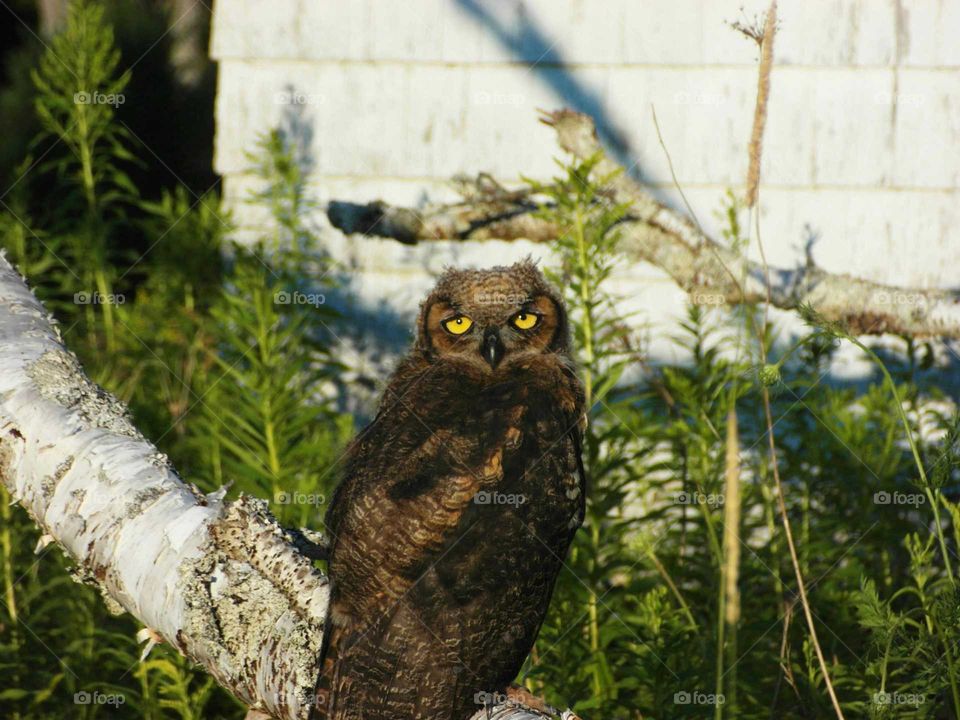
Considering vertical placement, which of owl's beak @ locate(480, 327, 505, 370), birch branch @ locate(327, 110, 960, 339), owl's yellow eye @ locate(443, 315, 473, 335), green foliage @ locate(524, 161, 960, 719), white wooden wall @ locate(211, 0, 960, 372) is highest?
white wooden wall @ locate(211, 0, 960, 372)

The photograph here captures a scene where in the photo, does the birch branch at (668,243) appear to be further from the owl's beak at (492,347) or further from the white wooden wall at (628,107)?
the owl's beak at (492,347)

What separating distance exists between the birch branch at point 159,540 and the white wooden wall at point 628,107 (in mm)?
3337

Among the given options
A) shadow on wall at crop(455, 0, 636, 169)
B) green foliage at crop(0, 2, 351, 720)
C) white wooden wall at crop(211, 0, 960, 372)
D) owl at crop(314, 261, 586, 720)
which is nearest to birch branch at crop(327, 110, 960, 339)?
green foliage at crop(0, 2, 351, 720)

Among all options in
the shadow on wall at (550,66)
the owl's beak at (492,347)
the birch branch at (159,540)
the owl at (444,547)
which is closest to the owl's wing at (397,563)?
the owl at (444,547)

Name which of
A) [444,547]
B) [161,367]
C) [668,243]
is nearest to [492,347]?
[444,547]

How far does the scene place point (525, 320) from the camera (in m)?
3.51

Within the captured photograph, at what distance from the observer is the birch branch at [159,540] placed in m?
2.55

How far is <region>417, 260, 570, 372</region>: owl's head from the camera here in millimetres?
3402

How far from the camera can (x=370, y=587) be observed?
2713 mm

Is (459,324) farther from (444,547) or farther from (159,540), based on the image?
(159,540)

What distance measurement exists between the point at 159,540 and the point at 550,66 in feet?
13.6

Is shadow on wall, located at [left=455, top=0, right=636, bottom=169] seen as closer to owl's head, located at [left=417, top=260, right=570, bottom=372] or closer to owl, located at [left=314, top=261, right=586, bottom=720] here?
owl's head, located at [left=417, top=260, right=570, bottom=372]

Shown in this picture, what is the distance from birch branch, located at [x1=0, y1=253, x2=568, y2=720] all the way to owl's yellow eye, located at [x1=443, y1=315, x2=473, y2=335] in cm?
100

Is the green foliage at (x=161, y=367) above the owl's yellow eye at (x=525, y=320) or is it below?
below
